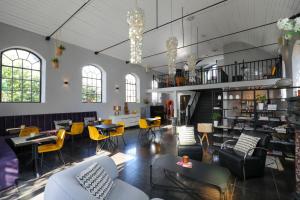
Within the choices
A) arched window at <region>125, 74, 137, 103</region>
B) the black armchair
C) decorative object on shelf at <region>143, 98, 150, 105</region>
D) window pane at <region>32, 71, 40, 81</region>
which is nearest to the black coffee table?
the black armchair

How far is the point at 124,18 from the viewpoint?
18.1 feet

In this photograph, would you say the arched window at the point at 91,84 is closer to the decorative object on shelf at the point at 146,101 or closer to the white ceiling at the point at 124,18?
the white ceiling at the point at 124,18

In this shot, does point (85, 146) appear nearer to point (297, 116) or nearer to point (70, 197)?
point (70, 197)

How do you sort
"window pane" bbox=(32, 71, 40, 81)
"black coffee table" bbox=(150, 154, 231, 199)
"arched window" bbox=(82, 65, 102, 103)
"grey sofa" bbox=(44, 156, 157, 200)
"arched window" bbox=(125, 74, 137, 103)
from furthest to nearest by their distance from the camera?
"arched window" bbox=(125, 74, 137, 103) → "arched window" bbox=(82, 65, 102, 103) → "window pane" bbox=(32, 71, 40, 81) → "black coffee table" bbox=(150, 154, 231, 199) → "grey sofa" bbox=(44, 156, 157, 200)

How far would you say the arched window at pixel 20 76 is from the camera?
17.7ft

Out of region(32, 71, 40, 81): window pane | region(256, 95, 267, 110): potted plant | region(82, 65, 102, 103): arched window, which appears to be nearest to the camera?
region(256, 95, 267, 110): potted plant

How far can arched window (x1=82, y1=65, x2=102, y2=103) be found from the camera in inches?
306

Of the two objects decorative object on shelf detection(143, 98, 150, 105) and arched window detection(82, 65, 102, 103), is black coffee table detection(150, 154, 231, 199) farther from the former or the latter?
decorative object on shelf detection(143, 98, 150, 105)

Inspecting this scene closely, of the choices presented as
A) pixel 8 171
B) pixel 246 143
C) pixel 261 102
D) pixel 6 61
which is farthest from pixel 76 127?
pixel 261 102

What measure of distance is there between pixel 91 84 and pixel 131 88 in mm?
2936

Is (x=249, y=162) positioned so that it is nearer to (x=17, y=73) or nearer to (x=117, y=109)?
(x=117, y=109)

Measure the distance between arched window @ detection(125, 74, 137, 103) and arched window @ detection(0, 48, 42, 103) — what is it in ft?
16.0

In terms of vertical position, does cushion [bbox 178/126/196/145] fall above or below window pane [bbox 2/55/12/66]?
below

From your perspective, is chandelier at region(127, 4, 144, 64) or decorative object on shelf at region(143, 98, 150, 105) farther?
decorative object on shelf at region(143, 98, 150, 105)
